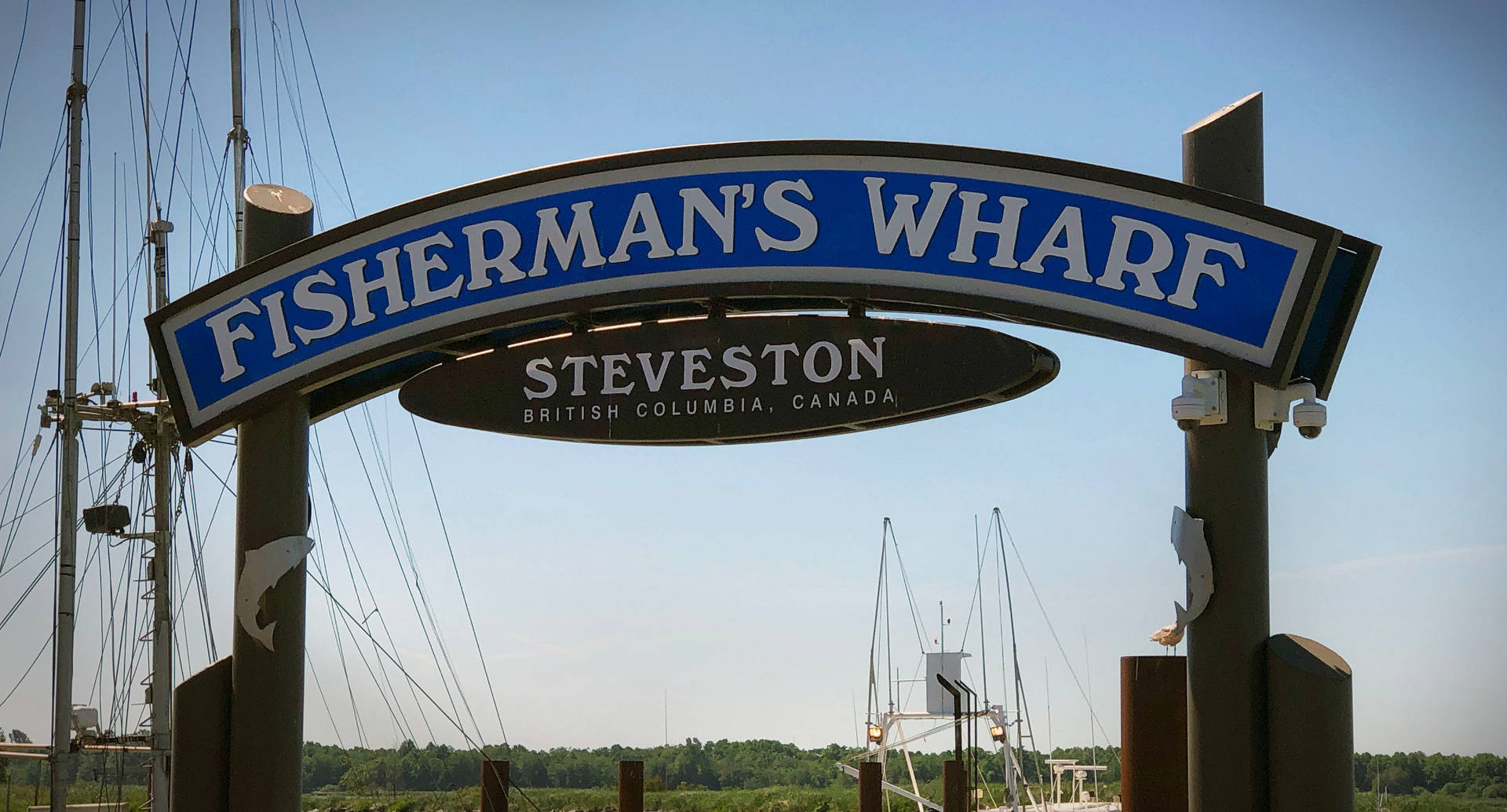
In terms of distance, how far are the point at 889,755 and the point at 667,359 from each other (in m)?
30.6

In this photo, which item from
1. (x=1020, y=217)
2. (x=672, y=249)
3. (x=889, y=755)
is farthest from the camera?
(x=889, y=755)

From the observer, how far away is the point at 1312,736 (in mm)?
7562

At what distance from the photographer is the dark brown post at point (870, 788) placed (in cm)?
1070

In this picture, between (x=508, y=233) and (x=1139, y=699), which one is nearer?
(x=1139, y=699)

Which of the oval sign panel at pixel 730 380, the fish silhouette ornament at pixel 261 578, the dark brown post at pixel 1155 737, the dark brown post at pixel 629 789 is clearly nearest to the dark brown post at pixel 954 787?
the dark brown post at pixel 1155 737

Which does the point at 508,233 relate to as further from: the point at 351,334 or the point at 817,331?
the point at 817,331

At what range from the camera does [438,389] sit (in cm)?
932

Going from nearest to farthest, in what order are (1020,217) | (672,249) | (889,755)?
1. (1020,217)
2. (672,249)
3. (889,755)

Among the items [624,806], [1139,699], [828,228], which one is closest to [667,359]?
[828,228]

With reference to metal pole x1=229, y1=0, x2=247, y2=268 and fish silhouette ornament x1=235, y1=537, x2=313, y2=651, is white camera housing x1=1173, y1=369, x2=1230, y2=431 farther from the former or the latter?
metal pole x1=229, y1=0, x2=247, y2=268

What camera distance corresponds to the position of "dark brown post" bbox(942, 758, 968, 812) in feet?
34.9

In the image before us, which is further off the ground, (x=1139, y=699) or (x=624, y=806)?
(x=1139, y=699)

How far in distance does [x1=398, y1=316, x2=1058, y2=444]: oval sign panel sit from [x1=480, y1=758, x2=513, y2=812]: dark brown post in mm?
2000

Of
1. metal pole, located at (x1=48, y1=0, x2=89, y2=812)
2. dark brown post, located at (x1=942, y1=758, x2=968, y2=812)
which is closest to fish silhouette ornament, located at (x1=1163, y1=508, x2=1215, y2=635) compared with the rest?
dark brown post, located at (x1=942, y1=758, x2=968, y2=812)
